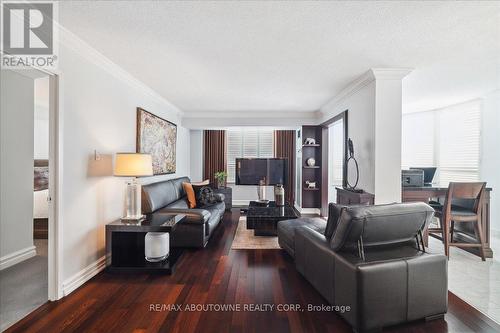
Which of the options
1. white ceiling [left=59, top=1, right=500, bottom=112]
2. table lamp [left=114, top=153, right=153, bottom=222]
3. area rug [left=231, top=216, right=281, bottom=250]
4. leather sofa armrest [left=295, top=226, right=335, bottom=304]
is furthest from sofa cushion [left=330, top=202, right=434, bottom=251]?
table lamp [left=114, top=153, right=153, bottom=222]

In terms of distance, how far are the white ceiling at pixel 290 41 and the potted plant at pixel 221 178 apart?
2910 mm

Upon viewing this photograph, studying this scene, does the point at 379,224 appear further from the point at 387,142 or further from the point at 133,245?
the point at 133,245

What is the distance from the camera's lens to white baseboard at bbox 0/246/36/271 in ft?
8.67

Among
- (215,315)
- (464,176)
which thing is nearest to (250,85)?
(215,315)

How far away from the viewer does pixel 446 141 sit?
488cm

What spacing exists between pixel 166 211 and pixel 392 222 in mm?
2747

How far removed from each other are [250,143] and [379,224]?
5.19 m

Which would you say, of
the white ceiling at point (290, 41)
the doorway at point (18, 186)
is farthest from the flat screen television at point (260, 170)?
the doorway at point (18, 186)

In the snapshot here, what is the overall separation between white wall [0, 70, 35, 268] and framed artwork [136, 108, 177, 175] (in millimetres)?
1309

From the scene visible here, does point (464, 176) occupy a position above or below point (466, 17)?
below

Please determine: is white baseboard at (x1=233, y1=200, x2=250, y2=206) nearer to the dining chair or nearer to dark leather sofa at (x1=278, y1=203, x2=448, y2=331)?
the dining chair

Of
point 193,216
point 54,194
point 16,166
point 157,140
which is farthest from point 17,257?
point 157,140

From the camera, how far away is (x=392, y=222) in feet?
5.63

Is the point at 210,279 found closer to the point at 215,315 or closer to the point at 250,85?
the point at 215,315
